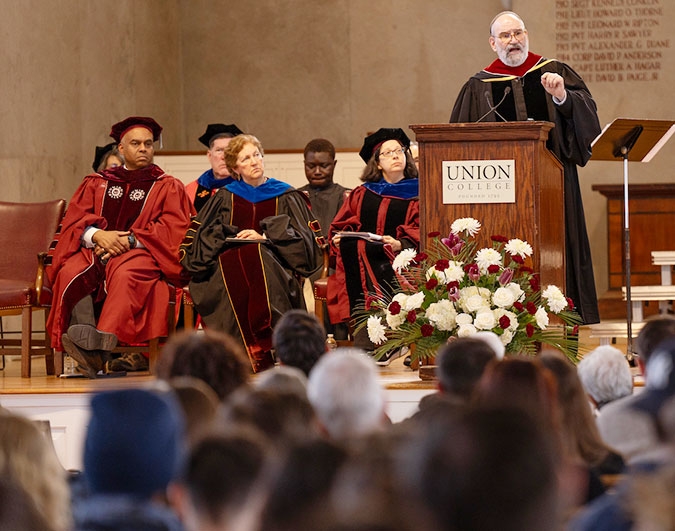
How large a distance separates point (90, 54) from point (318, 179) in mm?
3697

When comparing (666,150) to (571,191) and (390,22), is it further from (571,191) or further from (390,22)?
(571,191)

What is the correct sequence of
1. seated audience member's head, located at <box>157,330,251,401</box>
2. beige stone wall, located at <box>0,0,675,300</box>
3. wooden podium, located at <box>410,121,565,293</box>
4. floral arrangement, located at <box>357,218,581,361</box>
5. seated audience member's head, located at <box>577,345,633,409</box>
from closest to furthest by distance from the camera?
seated audience member's head, located at <box>157,330,251,401</box> < seated audience member's head, located at <box>577,345,633,409</box> < floral arrangement, located at <box>357,218,581,361</box> < wooden podium, located at <box>410,121,565,293</box> < beige stone wall, located at <box>0,0,675,300</box>

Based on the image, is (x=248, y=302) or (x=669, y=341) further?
(x=248, y=302)

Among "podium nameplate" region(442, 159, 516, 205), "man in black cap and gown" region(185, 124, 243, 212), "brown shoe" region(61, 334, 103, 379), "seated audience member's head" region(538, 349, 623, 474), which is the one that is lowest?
"brown shoe" region(61, 334, 103, 379)

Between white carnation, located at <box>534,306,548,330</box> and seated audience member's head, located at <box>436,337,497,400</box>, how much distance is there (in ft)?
7.14

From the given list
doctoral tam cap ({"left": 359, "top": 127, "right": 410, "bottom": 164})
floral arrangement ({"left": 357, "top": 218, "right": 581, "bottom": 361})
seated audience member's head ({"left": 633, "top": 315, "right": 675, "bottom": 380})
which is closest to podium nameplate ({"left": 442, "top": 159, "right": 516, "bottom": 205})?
floral arrangement ({"left": 357, "top": 218, "right": 581, "bottom": 361})

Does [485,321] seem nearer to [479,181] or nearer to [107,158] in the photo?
[479,181]

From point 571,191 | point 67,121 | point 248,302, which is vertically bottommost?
point 248,302

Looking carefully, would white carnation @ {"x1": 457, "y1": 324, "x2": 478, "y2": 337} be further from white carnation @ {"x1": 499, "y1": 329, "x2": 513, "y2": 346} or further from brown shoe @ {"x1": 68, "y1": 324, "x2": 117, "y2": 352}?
brown shoe @ {"x1": 68, "y1": 324, "x2": 117, "y2": 352}

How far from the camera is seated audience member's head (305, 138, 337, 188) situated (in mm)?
9625

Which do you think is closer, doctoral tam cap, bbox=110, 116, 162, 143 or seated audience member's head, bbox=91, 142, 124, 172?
doctoral tam cap, bbox=110, 116, 162, 143

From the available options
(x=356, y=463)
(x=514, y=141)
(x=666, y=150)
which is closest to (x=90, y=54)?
(x=666, y=150)

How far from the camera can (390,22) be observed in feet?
47.0

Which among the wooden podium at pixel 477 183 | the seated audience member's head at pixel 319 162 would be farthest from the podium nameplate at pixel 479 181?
the seated audience member's head at pixel 319 162
